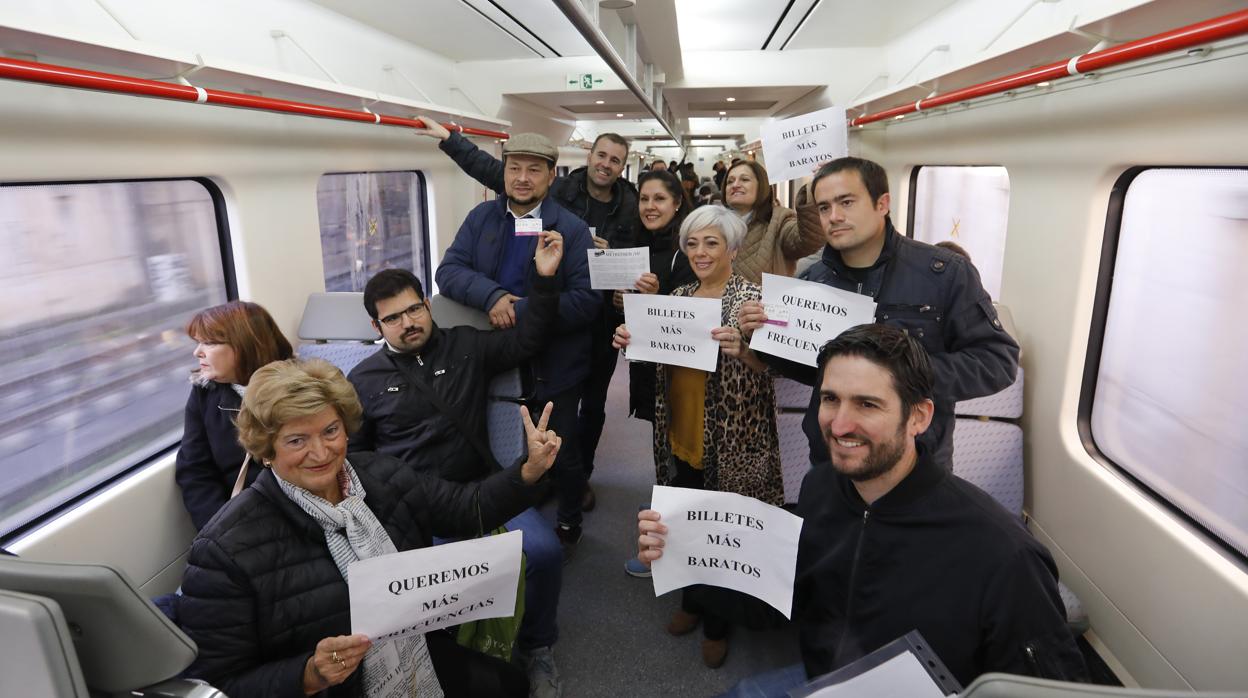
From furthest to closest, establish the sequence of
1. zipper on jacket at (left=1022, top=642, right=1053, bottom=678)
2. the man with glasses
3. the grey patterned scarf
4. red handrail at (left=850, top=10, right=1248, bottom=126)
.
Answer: the man with glasses < the grey patterned scarf < red handrail at (left=850, top=10, right=1248, bottom=126) < zipper on jacket at (left=1022, top=642, right=1053, bottom=678)

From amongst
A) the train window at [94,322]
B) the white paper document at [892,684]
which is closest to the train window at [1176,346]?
the white paper document at [892,684]

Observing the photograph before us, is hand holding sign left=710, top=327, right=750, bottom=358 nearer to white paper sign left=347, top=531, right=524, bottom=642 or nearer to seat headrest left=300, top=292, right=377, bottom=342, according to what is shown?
white paper sign left=347, top=531, right=524, bottom=642

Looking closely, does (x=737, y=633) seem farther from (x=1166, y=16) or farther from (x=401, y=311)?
(x=1166, y=16)

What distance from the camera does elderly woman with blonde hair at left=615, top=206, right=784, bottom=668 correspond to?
2.83 metres

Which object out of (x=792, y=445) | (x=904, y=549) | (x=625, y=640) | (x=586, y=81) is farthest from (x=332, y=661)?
(x=586, y=81)

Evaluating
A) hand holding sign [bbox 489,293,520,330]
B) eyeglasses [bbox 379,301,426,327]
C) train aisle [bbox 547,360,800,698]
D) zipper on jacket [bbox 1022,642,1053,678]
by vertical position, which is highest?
eyeglasses [bbox 379,301,426,327]

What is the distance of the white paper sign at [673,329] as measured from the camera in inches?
108

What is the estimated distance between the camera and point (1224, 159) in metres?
2.10

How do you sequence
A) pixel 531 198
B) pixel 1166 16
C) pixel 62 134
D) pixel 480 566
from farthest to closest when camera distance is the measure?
pixel 531 198
pixel 62 134
pixel 1166 16
pixel 480 566

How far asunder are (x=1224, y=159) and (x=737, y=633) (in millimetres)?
2584

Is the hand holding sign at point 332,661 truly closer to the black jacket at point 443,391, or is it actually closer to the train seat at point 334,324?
the black jacket at point 443,391

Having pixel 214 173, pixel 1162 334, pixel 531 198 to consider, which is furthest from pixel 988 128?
pixel 214 173

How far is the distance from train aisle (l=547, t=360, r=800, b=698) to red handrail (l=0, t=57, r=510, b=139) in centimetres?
275

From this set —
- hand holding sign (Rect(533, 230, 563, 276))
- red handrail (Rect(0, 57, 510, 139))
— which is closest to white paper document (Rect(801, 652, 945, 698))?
hand holding sign (Rect(533, 230, 563, 276))
